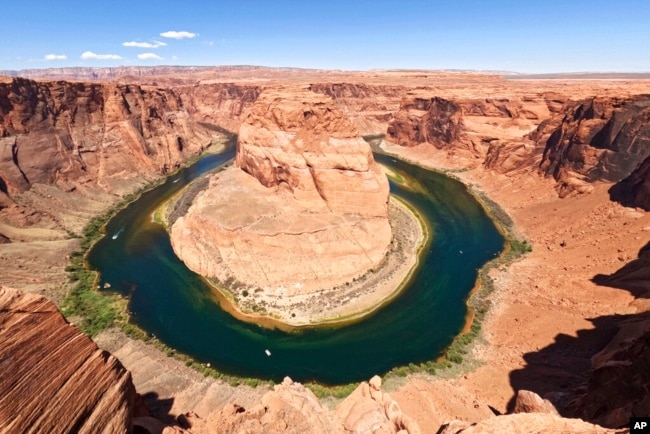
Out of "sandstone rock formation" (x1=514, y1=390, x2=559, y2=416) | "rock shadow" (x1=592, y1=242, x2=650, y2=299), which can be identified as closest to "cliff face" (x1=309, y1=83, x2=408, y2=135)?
"rock shadow" (x1=592, y1=242, x2=650, y2=299)

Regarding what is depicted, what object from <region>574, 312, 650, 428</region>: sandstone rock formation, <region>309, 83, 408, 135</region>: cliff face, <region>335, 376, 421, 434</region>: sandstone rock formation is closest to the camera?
<region>574, 312, 650, 428</region>: sandstone rock formation

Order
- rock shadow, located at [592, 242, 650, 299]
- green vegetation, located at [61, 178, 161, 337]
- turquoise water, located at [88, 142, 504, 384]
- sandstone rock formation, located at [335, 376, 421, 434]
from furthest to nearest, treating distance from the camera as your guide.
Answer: green vegetation, located at [61, 178, 161, 337], rock shadow, located at [592, 242, 650, 299], turquoise water, located at [88, 142, 504, 384], sandstone rock formation, located at [335, 376, 421, 434]

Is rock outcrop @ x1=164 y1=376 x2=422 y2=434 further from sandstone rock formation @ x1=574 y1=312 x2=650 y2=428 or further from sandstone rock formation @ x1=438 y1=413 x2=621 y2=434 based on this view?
sandstone rock formation @ x1=574 y1=312 x2=650 y2=428

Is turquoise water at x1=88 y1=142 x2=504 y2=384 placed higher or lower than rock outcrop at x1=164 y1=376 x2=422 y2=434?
lower

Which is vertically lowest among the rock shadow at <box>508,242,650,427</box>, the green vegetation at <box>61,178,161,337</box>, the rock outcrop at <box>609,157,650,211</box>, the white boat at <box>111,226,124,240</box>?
the green vegetation at <box>61,178,161,337</box>

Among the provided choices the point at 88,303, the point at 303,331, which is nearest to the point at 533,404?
the point at 303,331

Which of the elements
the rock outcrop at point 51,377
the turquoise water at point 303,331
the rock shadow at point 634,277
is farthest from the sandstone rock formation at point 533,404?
the rock shadow at point 634,277
